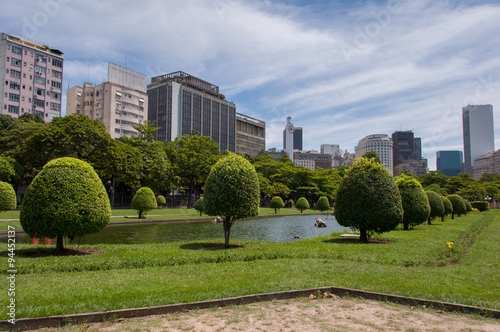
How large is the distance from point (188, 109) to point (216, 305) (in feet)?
308

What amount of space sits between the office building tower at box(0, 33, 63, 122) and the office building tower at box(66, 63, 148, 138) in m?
4.37

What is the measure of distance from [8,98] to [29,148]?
43181 millimetres

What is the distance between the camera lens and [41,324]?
4.79 meters

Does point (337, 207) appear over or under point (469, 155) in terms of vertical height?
under

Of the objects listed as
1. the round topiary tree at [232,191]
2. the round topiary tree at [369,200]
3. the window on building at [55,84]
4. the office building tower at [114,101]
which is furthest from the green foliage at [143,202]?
the window on building at [55,84]

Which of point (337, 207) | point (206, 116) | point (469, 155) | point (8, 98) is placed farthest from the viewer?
point (469, 155)

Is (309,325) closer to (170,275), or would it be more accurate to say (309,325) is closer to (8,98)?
(170,275)

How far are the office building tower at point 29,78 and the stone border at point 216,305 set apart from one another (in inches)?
3011

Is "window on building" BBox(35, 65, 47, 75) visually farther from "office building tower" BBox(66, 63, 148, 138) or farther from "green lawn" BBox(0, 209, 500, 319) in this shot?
"green lawn" BBox(0, 209, 500, 319)

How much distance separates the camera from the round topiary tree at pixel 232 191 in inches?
492

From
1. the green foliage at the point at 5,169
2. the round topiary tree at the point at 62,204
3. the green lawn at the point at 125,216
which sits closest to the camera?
the round topiary tree at the point at 62,204

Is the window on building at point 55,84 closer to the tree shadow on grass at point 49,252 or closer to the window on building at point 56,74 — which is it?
the window on building at point 56,74

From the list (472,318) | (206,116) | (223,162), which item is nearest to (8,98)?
(206,116)

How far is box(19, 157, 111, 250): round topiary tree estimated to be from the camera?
982 centimetres
